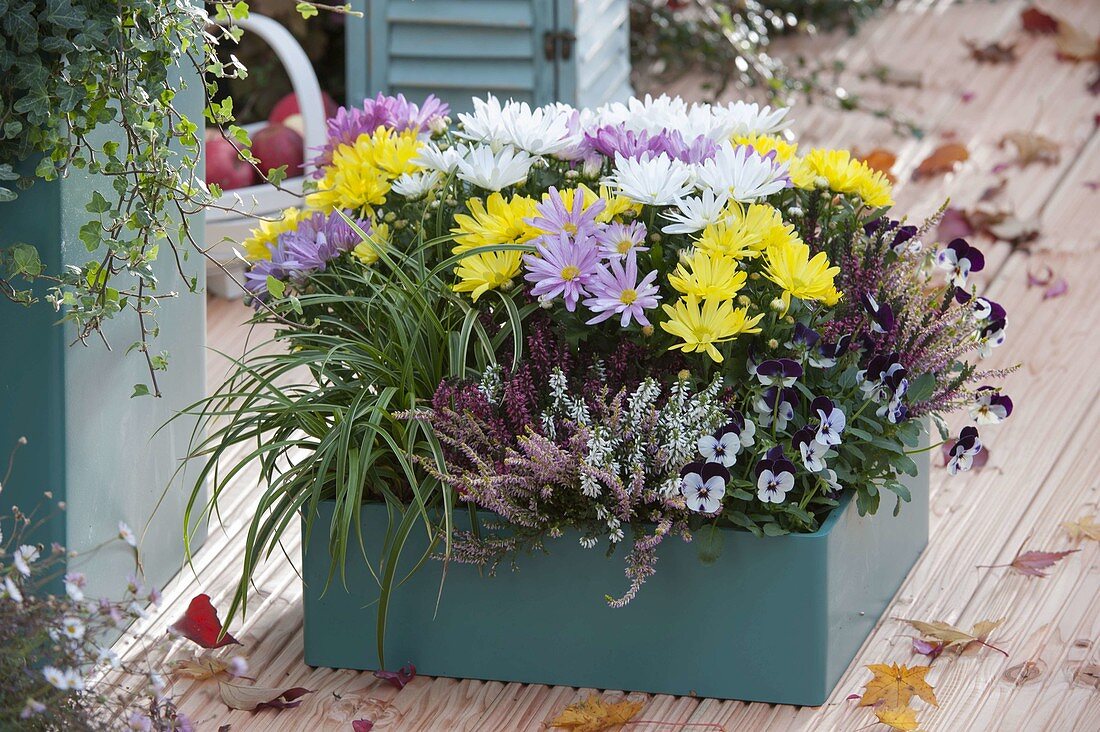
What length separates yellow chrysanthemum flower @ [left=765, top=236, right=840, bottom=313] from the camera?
5.44 ft

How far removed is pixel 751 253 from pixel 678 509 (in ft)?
0.97

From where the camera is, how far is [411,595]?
5.82 ft

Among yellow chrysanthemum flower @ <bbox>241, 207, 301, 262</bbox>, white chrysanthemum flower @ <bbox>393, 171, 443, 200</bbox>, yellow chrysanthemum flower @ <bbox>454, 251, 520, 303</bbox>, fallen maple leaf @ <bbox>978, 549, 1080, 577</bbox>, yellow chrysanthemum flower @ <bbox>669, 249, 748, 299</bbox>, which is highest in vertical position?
yellow chrysanthemum flower @ <bbox>669, 249, 748, 299</bbox>

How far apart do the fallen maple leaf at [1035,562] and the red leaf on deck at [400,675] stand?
0.79 metres

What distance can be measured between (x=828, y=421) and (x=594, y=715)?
1.38 ft

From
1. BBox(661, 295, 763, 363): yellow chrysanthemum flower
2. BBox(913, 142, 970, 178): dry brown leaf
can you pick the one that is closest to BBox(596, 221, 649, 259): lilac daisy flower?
BBox(661, 295, 763, 363): yellow chrysanthemum flower

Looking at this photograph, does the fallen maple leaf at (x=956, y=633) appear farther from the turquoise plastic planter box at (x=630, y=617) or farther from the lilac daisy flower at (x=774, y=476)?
the lilac daisy flower at (x=774, y=476)

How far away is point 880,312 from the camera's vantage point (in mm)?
1750

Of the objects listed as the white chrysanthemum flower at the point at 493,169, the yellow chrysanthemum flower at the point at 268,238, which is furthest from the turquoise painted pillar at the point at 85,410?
the white chrysanthemum flower at the point at 493,169

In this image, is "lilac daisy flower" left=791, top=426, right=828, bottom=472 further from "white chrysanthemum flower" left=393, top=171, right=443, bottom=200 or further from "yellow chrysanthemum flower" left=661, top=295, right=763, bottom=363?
"white chrysanthemum flower" left=393, top=171, right=443, bottom=200

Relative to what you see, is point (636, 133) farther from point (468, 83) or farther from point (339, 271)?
point (468, 83)

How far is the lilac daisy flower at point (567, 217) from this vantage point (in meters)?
1.71

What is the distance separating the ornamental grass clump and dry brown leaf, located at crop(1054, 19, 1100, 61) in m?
2.55

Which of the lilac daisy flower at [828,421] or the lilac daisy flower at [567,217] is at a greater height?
the lilac daisy flower at [567,217]
